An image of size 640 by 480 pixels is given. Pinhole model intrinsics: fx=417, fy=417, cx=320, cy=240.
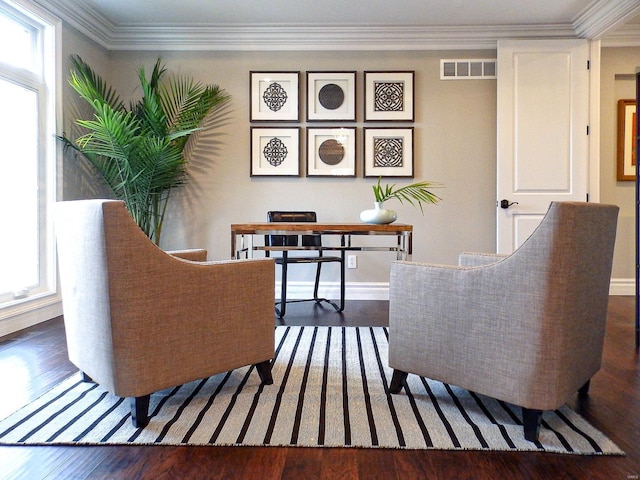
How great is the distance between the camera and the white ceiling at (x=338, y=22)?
10.5 feet

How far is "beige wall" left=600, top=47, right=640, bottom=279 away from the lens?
374cm

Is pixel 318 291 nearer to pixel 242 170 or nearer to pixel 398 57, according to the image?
pixel 242 170

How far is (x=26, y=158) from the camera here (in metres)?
2.87

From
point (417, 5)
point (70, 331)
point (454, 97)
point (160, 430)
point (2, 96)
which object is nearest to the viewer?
point (160, 430)

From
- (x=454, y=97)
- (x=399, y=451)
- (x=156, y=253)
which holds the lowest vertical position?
(x=399, y=451)

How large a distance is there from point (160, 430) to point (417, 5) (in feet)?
10.8

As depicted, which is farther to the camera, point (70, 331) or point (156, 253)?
point (70, 331)

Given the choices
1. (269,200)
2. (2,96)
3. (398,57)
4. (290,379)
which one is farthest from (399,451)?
(398,57)

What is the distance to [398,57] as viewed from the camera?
368 centimetres

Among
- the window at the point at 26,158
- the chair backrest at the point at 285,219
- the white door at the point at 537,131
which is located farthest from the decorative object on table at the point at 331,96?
the window at the point at 26,158

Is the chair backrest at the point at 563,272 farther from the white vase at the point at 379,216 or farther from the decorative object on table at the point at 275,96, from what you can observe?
the decorative object on table at the point at 275,96

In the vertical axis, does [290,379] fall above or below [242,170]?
below

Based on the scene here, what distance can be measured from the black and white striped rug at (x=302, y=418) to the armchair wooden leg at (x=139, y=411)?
0.07 ft

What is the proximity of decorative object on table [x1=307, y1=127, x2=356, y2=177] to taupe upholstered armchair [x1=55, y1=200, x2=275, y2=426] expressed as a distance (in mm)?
2218
